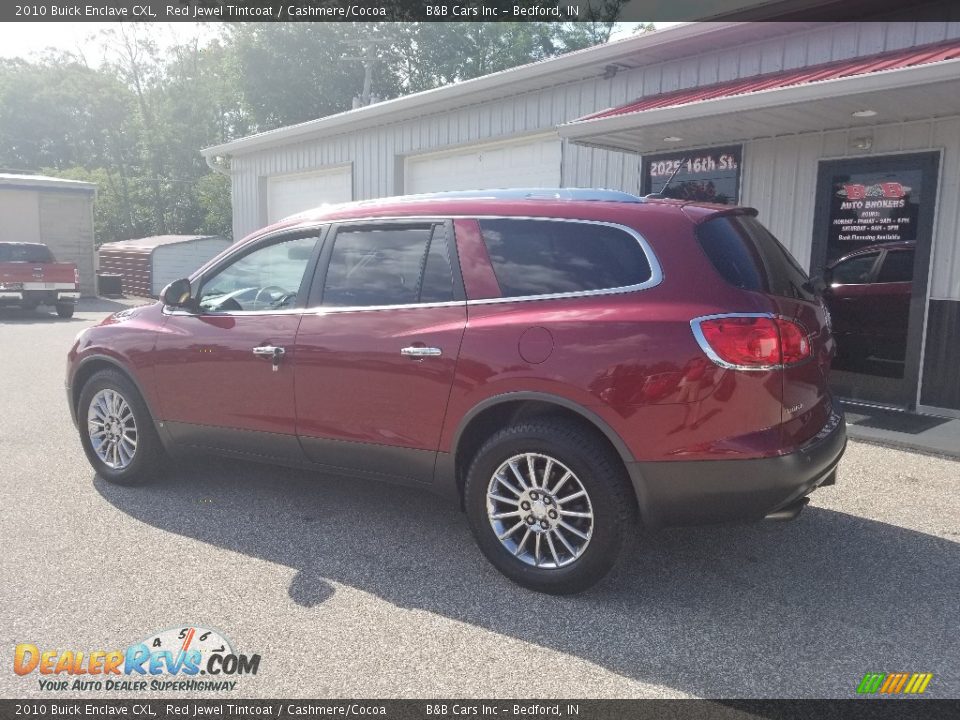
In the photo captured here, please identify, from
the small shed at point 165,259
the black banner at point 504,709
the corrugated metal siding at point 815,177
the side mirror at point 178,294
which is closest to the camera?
the black banner at point 504,709

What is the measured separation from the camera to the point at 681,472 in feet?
10.1

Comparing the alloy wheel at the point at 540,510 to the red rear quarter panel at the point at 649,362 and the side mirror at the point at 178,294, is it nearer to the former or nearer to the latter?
the red rear quarter panel at the point at 649,362

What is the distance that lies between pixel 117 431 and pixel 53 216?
2129 centimetres

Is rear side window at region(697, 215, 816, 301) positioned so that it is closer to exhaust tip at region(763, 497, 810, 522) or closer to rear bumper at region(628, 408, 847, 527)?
rear bumper at region(628, 408, 847, 527)

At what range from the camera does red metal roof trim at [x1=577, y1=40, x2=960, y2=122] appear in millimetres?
6094

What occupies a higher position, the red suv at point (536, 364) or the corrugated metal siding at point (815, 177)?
the corrugated metal siding at point (815, 177)

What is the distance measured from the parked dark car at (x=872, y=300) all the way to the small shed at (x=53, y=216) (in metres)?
21.8

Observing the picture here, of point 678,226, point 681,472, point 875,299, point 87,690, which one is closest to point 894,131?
point 875,299

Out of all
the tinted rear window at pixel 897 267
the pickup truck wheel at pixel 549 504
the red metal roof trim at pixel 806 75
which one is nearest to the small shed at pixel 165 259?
the red metal roof trim at pixel 806 75

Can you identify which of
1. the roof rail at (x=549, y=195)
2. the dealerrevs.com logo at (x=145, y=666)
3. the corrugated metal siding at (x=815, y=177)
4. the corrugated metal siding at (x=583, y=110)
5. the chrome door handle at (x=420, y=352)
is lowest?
the dealerrevs.com logo at (x=145, y=666)

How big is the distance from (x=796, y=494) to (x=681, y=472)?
506mm

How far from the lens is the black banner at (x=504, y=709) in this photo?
98.7 inches

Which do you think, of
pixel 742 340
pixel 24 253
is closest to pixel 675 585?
pixel 742 340

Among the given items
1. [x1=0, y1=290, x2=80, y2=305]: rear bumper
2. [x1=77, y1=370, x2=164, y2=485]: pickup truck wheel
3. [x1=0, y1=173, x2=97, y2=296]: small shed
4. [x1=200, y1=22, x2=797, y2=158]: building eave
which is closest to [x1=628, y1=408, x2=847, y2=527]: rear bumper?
[x1=77, y1=370, x2=164, y2=485]: pickup truck wheel
